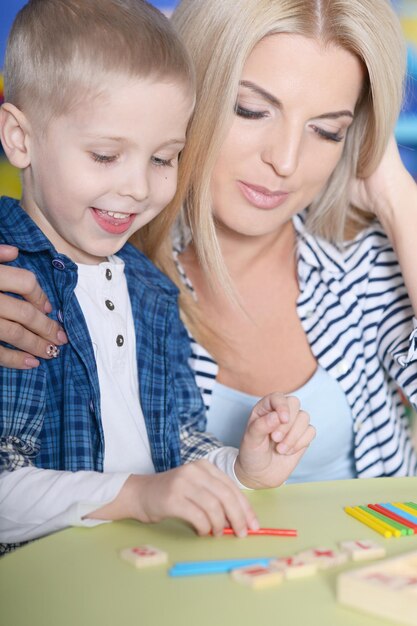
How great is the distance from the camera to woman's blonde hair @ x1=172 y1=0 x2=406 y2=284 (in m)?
1.40

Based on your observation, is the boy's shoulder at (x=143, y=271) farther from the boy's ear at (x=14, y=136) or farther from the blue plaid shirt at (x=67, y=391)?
the boy's ear at (x=14, y=136)

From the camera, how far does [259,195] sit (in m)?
1.49

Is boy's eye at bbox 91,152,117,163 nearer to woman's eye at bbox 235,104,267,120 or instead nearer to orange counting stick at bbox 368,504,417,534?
woman's eye at bbox 235,104,267,120

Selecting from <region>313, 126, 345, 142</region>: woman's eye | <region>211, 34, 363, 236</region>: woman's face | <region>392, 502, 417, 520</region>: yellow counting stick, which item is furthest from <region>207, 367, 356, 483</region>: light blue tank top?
<region>392, 502, 417, 520</region>: yellow counting stick

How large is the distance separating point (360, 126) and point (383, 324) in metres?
0.38

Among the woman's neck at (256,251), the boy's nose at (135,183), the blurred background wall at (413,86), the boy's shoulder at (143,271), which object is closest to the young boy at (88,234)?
the boy's nose at (135,183)

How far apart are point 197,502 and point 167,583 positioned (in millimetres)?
140

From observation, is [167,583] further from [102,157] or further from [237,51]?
[237,51]

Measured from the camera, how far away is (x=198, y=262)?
1702mm

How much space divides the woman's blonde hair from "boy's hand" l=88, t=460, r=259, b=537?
0.64 meters

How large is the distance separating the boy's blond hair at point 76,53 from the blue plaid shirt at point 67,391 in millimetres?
174

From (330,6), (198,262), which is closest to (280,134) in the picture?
(330,6)

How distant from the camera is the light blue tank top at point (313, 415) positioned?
160cm

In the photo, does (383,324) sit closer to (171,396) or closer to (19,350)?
Answer: (171,396)
